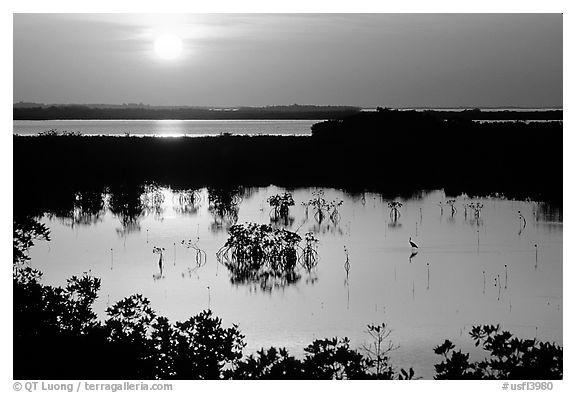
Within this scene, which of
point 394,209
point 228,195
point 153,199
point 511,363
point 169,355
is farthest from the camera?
point 228,195

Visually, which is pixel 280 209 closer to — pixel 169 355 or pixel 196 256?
pixel 196 256

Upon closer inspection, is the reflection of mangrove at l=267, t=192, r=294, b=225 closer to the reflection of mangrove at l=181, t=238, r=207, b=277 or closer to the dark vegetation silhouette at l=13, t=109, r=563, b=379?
the dark vegetation silhouette at l=13, t=109, r=563, b=379

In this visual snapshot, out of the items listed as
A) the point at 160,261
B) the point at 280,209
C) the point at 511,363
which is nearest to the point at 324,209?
the point at 280,209

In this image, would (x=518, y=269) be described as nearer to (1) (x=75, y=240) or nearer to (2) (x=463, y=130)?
(1) (x=75, y=240)

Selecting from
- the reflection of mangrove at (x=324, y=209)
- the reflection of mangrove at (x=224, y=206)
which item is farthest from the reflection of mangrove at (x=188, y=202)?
the reflection of mangrove at (x=324, y=209)

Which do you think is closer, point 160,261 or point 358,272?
point 358,272

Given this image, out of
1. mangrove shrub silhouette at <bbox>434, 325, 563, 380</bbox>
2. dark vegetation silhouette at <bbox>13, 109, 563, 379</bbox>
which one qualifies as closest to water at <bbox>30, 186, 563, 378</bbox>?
dark vegetation silhouette at <bbox>13, 109, 563, 379</bbox>

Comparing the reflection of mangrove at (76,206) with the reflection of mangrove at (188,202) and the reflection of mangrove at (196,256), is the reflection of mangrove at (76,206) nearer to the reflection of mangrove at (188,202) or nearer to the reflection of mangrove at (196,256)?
the reflection of mangrove at (188,202)

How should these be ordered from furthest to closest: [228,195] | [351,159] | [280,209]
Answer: [351,159], [228,195], [280,209]
